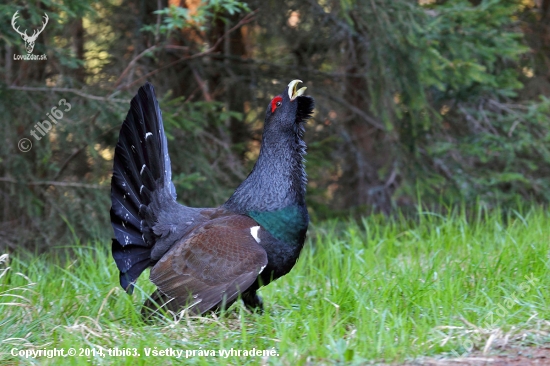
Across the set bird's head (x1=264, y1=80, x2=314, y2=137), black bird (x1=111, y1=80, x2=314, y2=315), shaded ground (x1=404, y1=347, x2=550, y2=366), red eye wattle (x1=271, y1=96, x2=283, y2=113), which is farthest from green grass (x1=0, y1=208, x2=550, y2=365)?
red eye wattle (x1=271, y1=96, x2=283, y2=113)

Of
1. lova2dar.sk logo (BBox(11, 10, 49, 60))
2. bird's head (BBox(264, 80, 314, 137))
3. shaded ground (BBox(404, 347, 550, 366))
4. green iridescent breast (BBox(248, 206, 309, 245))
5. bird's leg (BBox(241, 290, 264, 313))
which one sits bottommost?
bird's leg (BBox(241, 290, 264, 313))

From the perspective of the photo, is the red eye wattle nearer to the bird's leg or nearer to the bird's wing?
the bird's wing

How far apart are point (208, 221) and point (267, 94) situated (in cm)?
390

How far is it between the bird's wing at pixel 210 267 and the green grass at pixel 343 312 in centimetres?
15

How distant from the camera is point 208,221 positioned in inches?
162

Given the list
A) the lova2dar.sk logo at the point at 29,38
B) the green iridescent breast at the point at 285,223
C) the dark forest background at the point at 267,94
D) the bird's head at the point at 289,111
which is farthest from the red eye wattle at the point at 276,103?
the lova2dar.sk logo at the point at 29,38

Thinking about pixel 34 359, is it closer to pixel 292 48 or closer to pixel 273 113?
pixel 273 113

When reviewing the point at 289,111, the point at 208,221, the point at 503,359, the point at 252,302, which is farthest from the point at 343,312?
the point at 289,111

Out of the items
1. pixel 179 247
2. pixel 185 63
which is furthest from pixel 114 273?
pixel 185 63

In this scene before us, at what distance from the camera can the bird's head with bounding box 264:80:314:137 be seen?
13.6 ft

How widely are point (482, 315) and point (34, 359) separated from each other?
230 cm

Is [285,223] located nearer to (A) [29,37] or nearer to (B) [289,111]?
(B) [289,111]

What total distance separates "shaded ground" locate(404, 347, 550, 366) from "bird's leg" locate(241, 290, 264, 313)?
52.5 inches

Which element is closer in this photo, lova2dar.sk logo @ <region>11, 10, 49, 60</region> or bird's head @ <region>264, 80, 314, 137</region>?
Answer: bird's head @ <region>264, 80, 314, 137</region>
